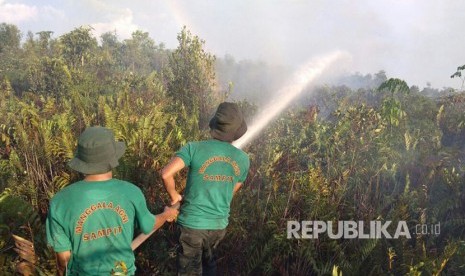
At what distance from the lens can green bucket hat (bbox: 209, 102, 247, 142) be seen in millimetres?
2887

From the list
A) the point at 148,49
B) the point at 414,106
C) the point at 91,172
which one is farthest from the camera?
the point at 148,49

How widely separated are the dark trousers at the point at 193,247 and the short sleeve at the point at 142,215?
0.76 m

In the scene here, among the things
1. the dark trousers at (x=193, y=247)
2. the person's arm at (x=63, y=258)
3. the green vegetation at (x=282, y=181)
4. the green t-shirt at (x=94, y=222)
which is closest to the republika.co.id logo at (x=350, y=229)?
the green vegetation at (x=282, y=181)

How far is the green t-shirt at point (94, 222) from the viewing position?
1.88 meters

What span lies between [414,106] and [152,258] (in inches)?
390

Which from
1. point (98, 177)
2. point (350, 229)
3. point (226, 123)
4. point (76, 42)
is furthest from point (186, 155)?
point (76, 42)

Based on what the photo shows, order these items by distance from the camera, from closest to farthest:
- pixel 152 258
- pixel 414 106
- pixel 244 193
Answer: pixel 152 258 → pixel 244 193 → pixel 414 106

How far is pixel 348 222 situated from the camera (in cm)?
434

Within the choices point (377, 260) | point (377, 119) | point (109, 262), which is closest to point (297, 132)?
point (377, 119)

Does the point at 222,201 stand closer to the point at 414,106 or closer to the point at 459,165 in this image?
the point at 459,165

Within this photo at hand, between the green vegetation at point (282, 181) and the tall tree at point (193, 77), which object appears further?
the tall tree at point (193, 77)

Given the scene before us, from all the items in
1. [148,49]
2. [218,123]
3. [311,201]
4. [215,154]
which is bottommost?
[311,201]

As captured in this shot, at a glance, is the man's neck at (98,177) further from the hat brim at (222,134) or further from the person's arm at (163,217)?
the hat brim at (222,134)

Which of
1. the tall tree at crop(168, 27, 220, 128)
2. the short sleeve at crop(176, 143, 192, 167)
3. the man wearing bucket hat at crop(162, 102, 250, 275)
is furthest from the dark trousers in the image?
the tall tree at crop(168, 27, 220, 128)
